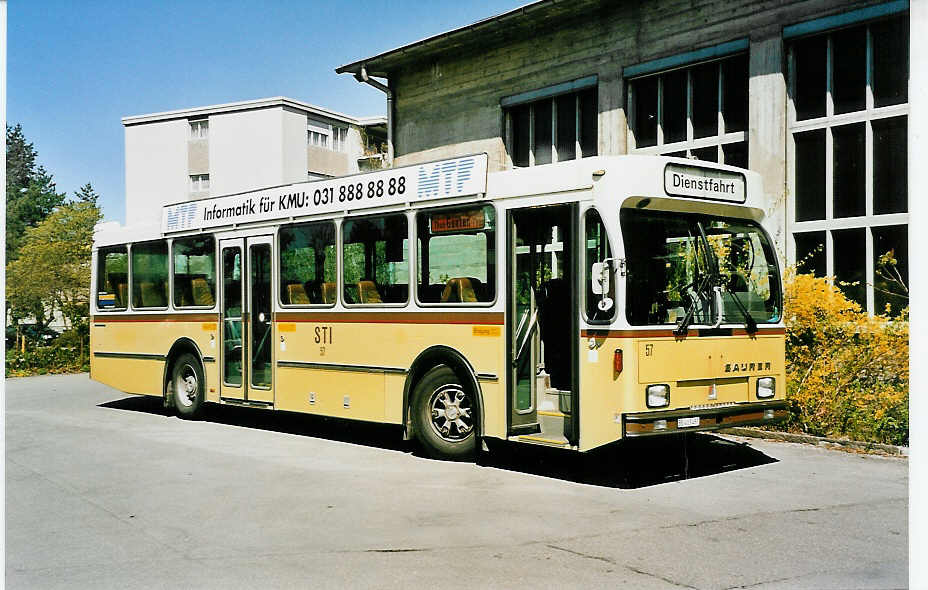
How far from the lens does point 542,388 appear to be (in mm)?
9570

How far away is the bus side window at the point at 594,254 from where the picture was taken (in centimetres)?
838

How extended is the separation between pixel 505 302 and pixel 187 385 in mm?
6981

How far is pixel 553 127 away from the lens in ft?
60.8

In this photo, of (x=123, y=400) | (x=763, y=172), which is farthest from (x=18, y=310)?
(x=763, y=172)

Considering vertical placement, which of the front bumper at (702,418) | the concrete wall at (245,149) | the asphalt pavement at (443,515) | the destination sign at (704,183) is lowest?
the asphalt pavement at (443,515)

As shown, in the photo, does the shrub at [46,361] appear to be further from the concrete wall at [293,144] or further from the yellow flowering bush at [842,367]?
the concrete wall at [293,144]

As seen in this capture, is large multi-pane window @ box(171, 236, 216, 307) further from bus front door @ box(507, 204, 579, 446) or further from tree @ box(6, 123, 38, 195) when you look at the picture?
tree @ box(6, 123, 38, 195)

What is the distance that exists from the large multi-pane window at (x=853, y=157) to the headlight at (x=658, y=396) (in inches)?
204

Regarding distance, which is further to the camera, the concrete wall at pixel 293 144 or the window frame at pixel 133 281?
the concrete wall at pixel 293 144

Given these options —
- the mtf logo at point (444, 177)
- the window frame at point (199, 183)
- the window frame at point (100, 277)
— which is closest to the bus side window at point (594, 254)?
→ the mtf logo at point (444, 177)

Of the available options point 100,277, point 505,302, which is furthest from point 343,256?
point 100,277

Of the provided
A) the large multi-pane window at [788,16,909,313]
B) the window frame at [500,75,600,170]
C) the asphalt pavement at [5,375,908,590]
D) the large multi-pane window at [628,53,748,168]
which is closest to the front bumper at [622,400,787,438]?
the asphalt pavement at [5,375,908,590]

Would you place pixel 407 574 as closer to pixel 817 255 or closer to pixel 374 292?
pixel 374 292

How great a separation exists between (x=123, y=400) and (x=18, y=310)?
55.5 feet
